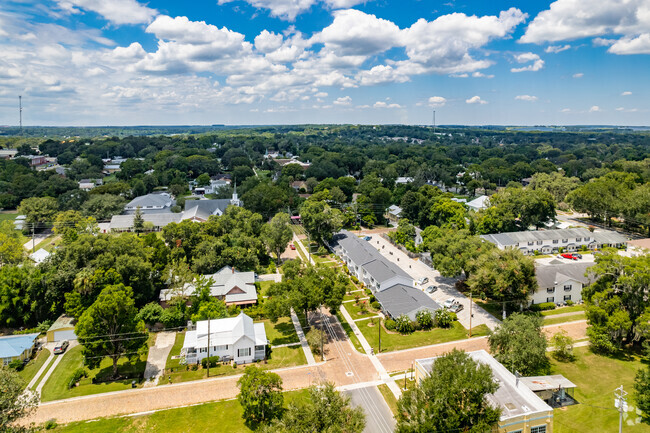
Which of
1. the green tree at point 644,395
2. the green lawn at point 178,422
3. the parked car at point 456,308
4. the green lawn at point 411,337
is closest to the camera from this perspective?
the green tree at point 644,395

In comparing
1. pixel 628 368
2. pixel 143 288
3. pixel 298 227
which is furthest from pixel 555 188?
pixel 143 288

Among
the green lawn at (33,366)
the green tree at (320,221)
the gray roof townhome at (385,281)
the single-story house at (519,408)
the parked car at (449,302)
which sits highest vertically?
the green tree at (320,221)

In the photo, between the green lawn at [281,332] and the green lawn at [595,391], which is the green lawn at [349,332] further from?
the green lawn at [595,391]

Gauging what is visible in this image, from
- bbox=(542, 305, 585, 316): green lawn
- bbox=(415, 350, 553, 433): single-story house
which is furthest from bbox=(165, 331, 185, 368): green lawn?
bbox=(542, 305, 585, 316): green lawn

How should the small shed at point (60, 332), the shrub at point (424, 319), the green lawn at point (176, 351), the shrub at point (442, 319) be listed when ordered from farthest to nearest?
the shrub at point (442, 319) → the shrub at point (424, 319) → the small shed at point (60, 332) → the green lawn at point (176, 351)

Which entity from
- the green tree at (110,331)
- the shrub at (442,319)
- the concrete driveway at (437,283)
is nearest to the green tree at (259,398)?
the green tree at (110,331)

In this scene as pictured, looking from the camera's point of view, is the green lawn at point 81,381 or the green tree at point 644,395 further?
the green lawn at point 81,381

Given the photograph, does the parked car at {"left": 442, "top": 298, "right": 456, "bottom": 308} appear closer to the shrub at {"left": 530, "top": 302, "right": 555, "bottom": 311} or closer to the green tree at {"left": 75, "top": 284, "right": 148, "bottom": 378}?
the shrub at {"left": 530, "top": 302, "right": 555, "bottom": 311}
